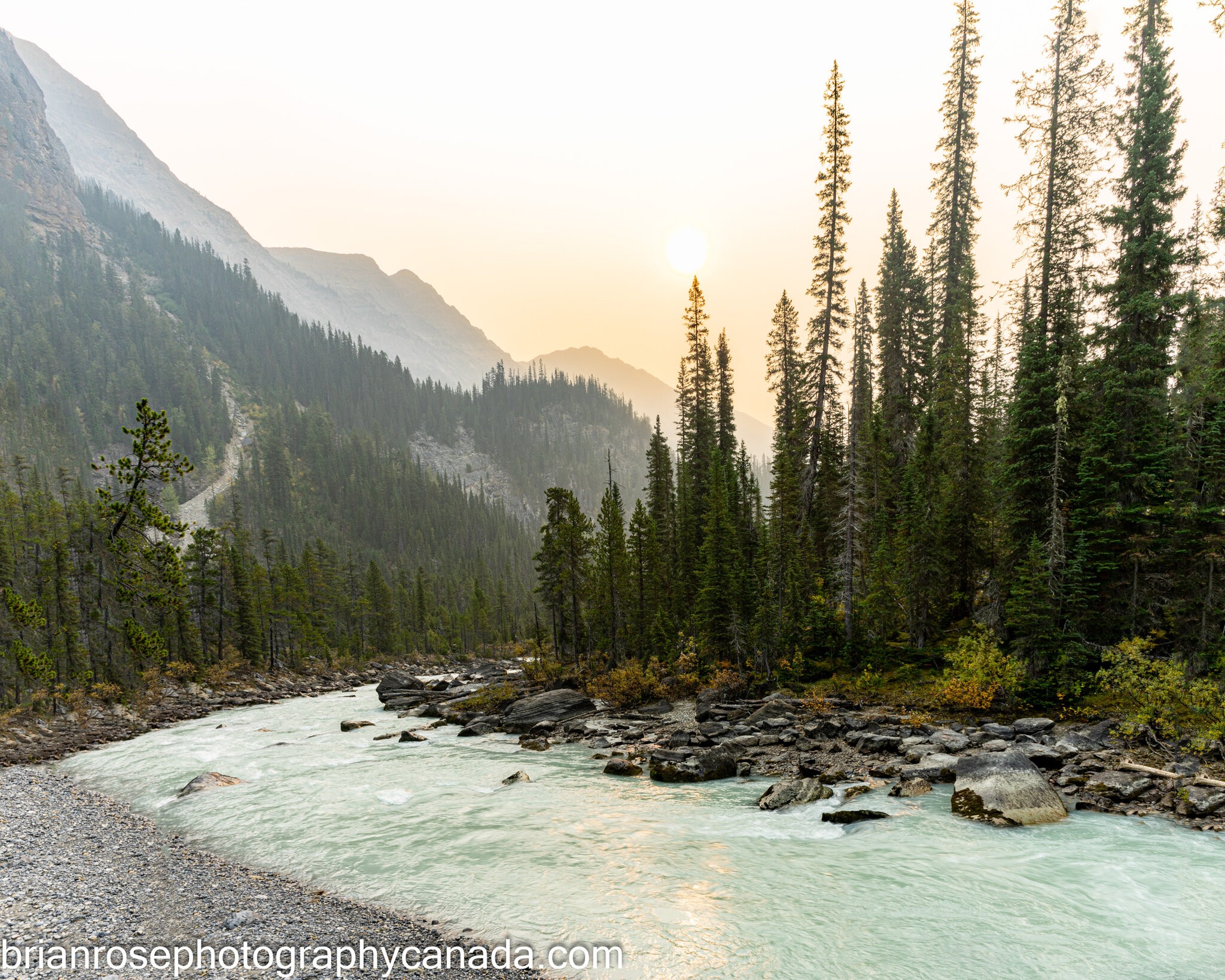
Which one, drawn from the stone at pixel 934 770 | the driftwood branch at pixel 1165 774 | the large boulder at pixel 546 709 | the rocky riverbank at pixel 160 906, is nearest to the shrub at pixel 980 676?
the stone at pixel 934 770

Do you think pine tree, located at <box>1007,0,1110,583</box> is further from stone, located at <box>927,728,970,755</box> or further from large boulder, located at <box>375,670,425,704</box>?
large boulder, located at <box>375,670,425,704</box>

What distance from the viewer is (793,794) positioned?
1809cm

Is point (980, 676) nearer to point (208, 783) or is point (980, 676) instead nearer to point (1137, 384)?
point (1137, 384)

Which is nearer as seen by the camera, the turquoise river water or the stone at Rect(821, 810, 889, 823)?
the turquoise river water

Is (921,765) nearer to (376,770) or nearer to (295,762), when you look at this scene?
(376,770)

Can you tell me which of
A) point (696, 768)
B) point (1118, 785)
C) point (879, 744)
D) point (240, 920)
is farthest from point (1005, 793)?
point (240, 920)

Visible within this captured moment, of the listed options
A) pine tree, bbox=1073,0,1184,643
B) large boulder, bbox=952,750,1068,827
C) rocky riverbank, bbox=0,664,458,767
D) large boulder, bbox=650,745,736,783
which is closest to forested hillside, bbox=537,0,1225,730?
pine tree, bbox=1073,0,1184,643

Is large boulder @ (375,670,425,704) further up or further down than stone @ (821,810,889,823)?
further down

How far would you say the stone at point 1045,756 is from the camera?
18.4m

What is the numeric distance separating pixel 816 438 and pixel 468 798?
27795 mm

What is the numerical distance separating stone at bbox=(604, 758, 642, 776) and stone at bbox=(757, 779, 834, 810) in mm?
5567

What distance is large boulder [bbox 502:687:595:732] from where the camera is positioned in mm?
33312

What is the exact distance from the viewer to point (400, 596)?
333 feet

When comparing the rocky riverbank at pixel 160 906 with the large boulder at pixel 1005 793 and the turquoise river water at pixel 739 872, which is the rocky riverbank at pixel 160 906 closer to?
the turquoise river water at pixel 739 872
